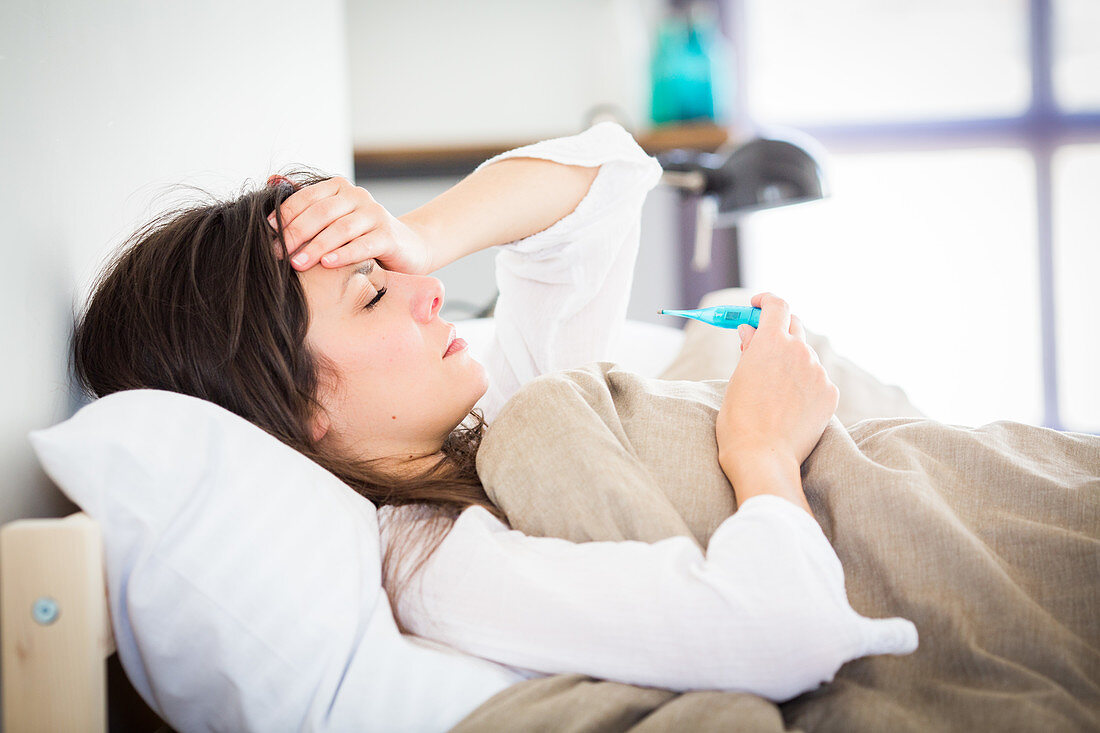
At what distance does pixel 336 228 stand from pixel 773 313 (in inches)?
19.0

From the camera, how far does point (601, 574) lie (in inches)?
25.0

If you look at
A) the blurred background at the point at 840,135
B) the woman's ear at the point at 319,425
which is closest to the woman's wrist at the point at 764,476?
the woman's ear at the point at 319,425

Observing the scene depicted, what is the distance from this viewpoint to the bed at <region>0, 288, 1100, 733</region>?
54cm

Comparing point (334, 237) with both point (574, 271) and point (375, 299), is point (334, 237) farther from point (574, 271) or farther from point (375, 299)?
point (574, 271)

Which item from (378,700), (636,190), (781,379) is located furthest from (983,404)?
(378,700)

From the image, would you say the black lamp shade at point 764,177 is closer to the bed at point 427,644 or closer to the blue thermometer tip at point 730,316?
the blue thermometer tip at point 730,316

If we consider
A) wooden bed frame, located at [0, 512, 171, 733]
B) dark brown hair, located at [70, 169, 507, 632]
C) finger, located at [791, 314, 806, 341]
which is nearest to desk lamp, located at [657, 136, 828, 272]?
finger, located at [791, 314, 806, 341]

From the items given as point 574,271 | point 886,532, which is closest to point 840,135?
point 574,271

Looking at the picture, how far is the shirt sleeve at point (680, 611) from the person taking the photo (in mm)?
605

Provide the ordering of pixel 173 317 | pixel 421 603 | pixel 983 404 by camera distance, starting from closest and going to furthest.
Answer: pixel 421 603 < pixel 173 317 < pixel 983 404

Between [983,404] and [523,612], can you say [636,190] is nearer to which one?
[523,612]

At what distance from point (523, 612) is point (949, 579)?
1.19 ft

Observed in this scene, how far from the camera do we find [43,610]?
53 centimetres

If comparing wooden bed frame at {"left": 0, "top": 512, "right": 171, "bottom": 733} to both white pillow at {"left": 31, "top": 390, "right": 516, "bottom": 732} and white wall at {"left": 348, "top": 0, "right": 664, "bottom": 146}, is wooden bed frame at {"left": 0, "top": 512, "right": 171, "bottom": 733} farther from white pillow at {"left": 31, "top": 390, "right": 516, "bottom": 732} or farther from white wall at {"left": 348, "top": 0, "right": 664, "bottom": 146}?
white wall at {"left": 348, "top": 0, "right": 664, "bottom": 146}
